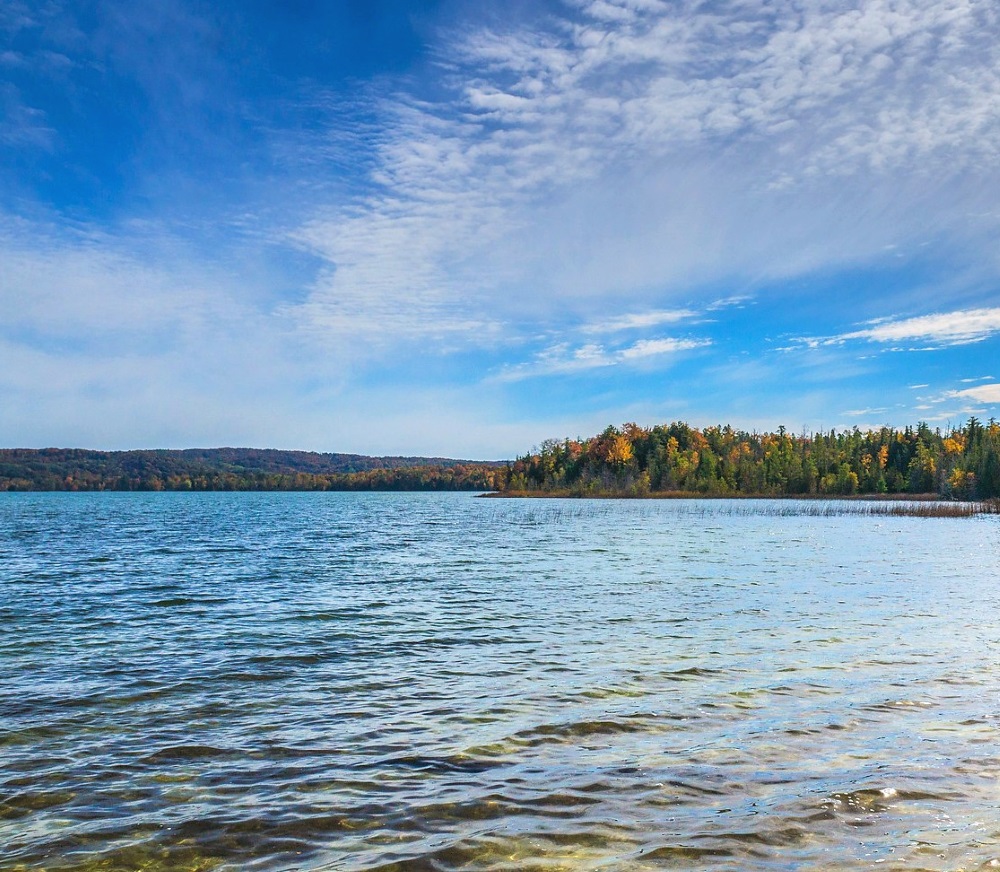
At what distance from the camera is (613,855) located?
302 inches

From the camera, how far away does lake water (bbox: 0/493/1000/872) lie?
8.02 m

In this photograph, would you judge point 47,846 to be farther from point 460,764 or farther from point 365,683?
point 365,683

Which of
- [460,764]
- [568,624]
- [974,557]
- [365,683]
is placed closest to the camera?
[460,764]

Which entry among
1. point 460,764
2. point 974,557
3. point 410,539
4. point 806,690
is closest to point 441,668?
point 460,764

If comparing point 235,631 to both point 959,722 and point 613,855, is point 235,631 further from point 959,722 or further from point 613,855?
point 959,722

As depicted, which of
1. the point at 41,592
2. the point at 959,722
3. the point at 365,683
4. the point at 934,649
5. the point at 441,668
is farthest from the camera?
the point at 41,592

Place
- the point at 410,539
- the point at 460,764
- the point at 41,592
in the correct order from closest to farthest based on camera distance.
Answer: the point at 460,764 < the point at 41,592 < the point at 410,539

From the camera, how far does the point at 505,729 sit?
1167cm

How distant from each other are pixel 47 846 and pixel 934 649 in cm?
1756

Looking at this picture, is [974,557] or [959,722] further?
[974,557]

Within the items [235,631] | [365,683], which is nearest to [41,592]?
[235,631]

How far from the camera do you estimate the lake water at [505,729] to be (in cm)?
802

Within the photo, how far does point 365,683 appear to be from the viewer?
591 inches

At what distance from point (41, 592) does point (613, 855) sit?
28608 millimetres
